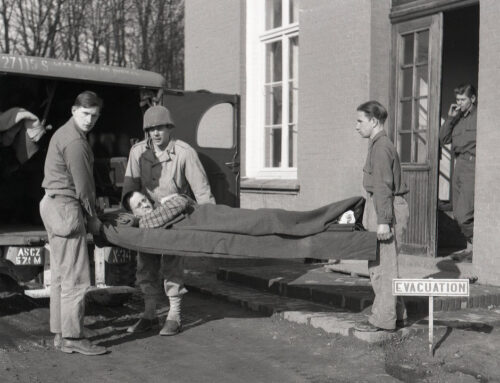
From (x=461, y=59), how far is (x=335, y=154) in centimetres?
248

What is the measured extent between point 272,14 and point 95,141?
13.2ft

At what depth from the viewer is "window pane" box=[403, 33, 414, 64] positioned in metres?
9.20

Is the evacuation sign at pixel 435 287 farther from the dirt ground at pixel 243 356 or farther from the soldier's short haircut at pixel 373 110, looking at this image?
the soldier's short haircut at pixel 373 110

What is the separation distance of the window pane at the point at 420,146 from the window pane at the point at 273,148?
3100 millimetres

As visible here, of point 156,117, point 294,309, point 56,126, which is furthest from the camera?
point 56,126

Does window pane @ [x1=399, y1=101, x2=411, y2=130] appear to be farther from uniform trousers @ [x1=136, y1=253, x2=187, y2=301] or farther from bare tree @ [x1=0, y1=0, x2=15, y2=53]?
bare tree @ [x1=0, y1=0, x2=15, y2=53]

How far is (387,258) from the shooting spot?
5.96 meters

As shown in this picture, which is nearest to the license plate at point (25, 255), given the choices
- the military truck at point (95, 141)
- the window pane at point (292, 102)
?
the military truck at point (95, 141)

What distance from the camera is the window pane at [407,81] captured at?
30.3 ft

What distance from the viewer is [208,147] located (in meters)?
8.89

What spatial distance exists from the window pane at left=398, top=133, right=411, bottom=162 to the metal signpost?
3.96 m

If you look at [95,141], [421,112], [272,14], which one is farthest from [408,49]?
[95,141]

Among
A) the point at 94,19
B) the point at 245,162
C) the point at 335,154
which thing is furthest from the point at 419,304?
the point at 94,19

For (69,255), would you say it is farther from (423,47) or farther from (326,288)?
(423,47)
